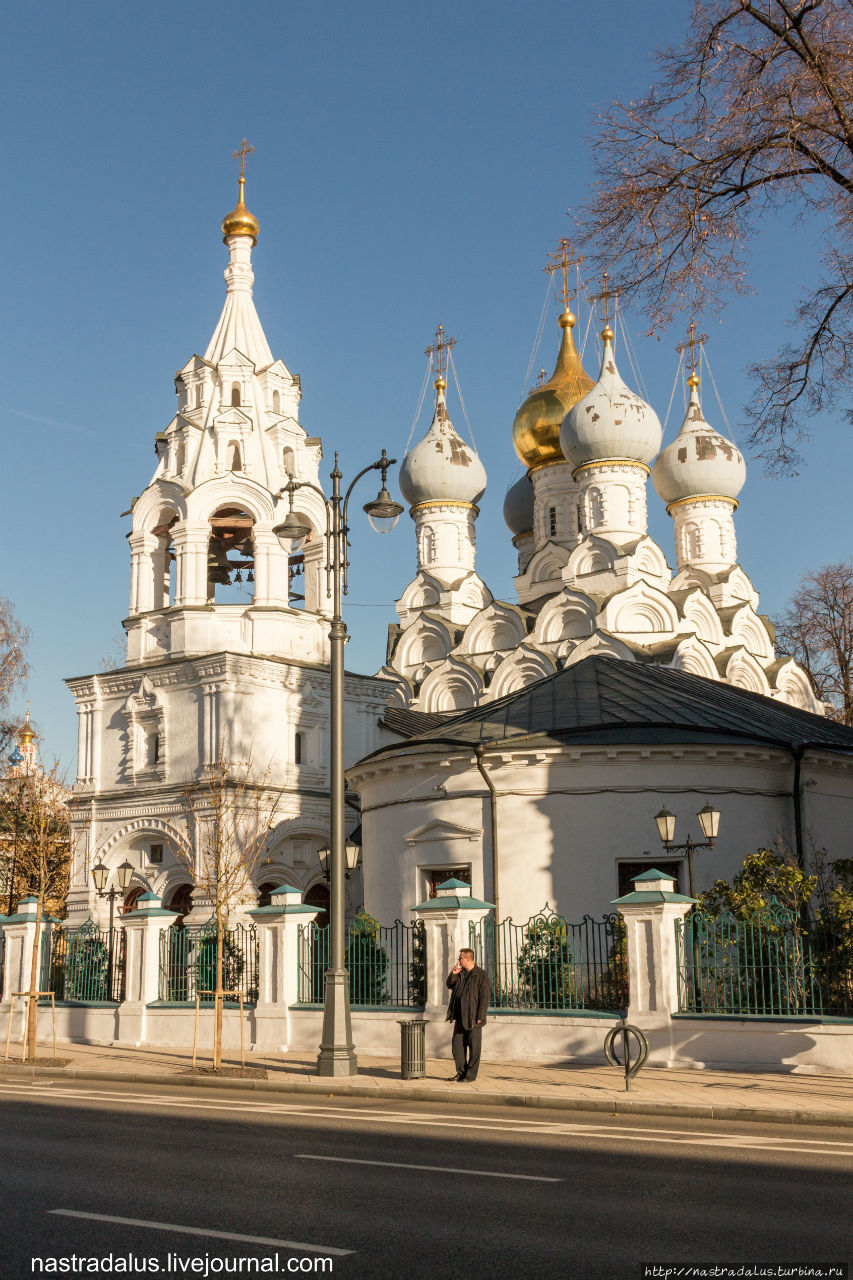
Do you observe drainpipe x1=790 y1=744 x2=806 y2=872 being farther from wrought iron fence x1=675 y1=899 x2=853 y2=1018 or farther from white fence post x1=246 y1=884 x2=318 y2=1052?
white fence post x1=246 y1=884 x2=318 y2=1052

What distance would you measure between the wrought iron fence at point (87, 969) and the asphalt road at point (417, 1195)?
32.7 ft

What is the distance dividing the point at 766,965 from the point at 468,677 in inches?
1132

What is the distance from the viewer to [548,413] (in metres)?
46.7

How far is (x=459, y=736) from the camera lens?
21.2m

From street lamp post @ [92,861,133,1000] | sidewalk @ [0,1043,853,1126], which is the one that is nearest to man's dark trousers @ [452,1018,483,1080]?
sidewalk @ [0,1043,853,1126]

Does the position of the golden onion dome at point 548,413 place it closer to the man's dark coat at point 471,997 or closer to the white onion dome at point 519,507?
the white onion dome at point 519,507

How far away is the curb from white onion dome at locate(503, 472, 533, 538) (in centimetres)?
3736

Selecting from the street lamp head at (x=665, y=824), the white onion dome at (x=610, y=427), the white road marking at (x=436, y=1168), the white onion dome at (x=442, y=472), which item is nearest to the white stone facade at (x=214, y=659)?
the white onion dome at (x=610, y=427)

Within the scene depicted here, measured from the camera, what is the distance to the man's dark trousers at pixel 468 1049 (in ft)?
44.7

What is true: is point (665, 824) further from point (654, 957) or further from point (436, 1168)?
point (436, 1168)

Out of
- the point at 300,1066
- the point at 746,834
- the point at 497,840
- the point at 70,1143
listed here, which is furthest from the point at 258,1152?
the point at 746,834

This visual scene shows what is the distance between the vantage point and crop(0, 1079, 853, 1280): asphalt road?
5527 millimetres

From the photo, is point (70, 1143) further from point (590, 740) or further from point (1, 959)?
point (1, 959)

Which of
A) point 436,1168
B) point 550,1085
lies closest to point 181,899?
point 550,1085
